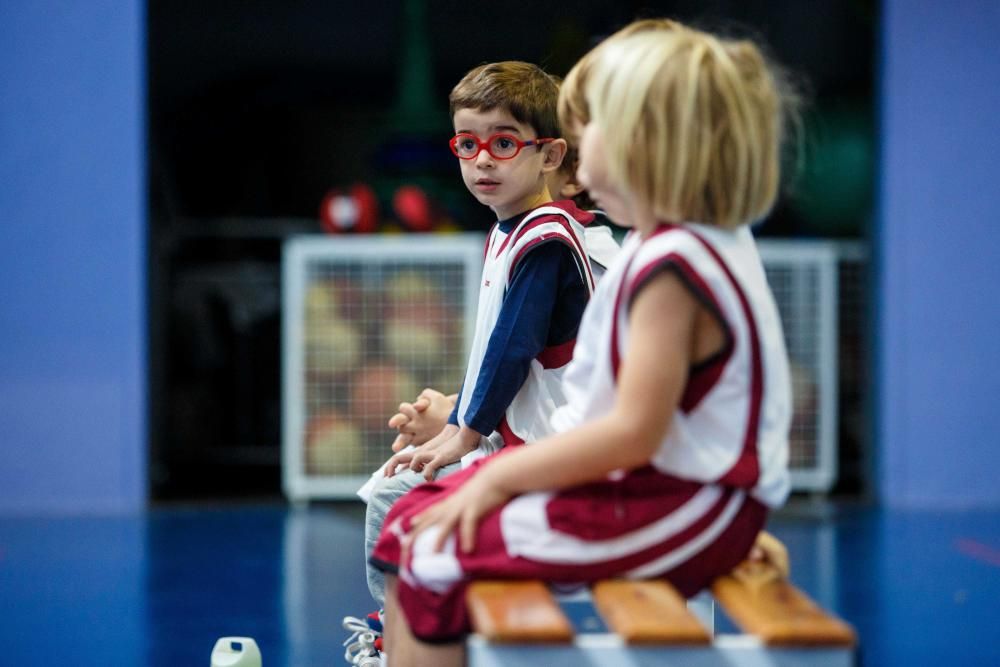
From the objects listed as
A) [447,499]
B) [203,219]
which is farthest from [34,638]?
[203,219]

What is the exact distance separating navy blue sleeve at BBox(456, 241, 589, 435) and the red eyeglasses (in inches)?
7.2

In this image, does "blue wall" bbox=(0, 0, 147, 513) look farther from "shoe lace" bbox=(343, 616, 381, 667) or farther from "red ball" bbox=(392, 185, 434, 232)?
"shoe lace" bbox=(343, 616, 381, 667)

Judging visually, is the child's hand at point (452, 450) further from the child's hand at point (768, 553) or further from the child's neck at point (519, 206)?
the child's hand at point (768, 553)

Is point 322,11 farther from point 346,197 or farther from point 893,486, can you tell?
point 893,486

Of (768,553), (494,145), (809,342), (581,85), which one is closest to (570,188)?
(494,145)

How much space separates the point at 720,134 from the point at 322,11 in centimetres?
510

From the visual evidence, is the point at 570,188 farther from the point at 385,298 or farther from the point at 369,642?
the point at 385,298

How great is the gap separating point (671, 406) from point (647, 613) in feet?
0.67

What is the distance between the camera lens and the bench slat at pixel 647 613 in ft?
4.22

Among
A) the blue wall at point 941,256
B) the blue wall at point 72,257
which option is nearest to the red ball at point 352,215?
the blue wall at point 72,257

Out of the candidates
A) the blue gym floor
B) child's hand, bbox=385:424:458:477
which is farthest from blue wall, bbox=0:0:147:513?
child's hand, bbox=385:424:458:477

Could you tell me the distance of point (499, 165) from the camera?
2.08 meters

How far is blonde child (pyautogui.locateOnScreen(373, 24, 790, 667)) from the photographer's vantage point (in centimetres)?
141

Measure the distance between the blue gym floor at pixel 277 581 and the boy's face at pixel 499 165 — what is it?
1.02 meters
